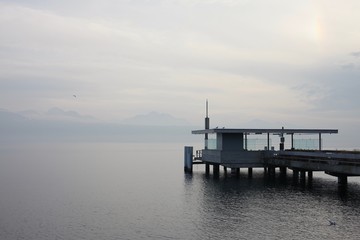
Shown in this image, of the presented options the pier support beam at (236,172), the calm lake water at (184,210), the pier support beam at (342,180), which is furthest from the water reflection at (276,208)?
the pier support beam at (236,172)

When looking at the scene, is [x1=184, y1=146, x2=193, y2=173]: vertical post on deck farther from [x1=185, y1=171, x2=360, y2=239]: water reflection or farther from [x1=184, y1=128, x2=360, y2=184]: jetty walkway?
[x1=185, y1=171, x2=360, y2=239]: water reflection

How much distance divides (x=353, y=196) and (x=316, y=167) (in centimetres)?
520

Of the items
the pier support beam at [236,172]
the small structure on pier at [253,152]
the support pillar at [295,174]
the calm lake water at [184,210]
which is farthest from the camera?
the pier support beam at [236,172]

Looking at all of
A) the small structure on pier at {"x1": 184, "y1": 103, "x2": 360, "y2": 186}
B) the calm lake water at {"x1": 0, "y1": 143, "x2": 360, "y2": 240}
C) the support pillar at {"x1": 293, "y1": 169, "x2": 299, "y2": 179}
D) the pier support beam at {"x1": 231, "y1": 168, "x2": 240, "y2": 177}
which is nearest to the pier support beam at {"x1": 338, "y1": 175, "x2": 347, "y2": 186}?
the calm lake water at {"x1": 0, "y1": 143, "x2": 360, "y2": 240}

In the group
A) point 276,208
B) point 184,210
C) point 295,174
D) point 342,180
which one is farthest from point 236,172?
point 184,210

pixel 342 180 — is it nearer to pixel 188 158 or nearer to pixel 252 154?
pixel 252 154

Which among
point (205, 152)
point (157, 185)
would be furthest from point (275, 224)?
point (205, 152)

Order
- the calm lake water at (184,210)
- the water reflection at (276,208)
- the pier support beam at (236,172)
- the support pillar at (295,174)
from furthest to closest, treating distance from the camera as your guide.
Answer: the pier support beam at (236,172) → the support pillar at (295,174) → the calm lake water at (184,210) → the water reflection at (276,208)

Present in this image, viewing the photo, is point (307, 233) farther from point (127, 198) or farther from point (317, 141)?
point (317, 141)

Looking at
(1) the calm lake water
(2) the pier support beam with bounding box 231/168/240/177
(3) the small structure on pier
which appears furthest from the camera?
(2) the pier support beam with bounding box 231/168/240/177

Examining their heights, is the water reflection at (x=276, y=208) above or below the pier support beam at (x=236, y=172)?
below

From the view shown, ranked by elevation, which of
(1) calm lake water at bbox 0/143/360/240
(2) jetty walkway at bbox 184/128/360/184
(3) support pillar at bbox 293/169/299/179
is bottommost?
(1) calm lake water at bbox 0/143/360/240

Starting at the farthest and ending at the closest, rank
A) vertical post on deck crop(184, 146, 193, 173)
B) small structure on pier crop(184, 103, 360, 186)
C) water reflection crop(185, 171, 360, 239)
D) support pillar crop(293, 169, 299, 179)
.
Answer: vertical post on deck crop(184, 146, 193, 173) < support pillar crop(293, 169, 299, 179) < small structure on pier crop(184, 103, 360, 186) < water reflection crop(185, 171, 360, 239)

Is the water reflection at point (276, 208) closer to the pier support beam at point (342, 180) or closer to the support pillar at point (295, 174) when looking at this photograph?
the pier support beam at point (342, 180)
